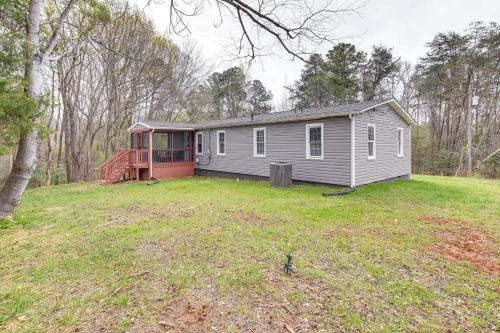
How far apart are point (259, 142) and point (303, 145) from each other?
7.86 ft

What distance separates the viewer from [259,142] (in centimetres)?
1147

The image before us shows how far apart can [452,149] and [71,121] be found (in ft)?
84.5

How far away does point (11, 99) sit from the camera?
4020mm

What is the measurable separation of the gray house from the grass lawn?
9.68 feet

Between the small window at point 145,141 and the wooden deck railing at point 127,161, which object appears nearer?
the wooden deck railing at point 127,161

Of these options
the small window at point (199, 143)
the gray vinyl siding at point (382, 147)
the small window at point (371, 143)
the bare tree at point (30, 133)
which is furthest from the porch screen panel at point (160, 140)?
the small window at point (371, 143)

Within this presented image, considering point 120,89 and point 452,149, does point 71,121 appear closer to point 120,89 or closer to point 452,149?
point 120,89

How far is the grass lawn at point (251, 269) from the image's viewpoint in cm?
231

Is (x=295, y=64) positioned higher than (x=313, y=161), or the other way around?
(x=295, y=64)

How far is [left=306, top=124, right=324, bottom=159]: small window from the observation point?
935 centimetres

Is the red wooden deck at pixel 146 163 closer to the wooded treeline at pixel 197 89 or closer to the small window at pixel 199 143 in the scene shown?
the small window at pixel 199 143

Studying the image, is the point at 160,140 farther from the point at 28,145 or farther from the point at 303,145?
the point at 28,145

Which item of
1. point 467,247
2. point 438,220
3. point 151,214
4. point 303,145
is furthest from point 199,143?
point 467,247

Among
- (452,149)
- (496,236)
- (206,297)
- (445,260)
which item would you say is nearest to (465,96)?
(452,149)
